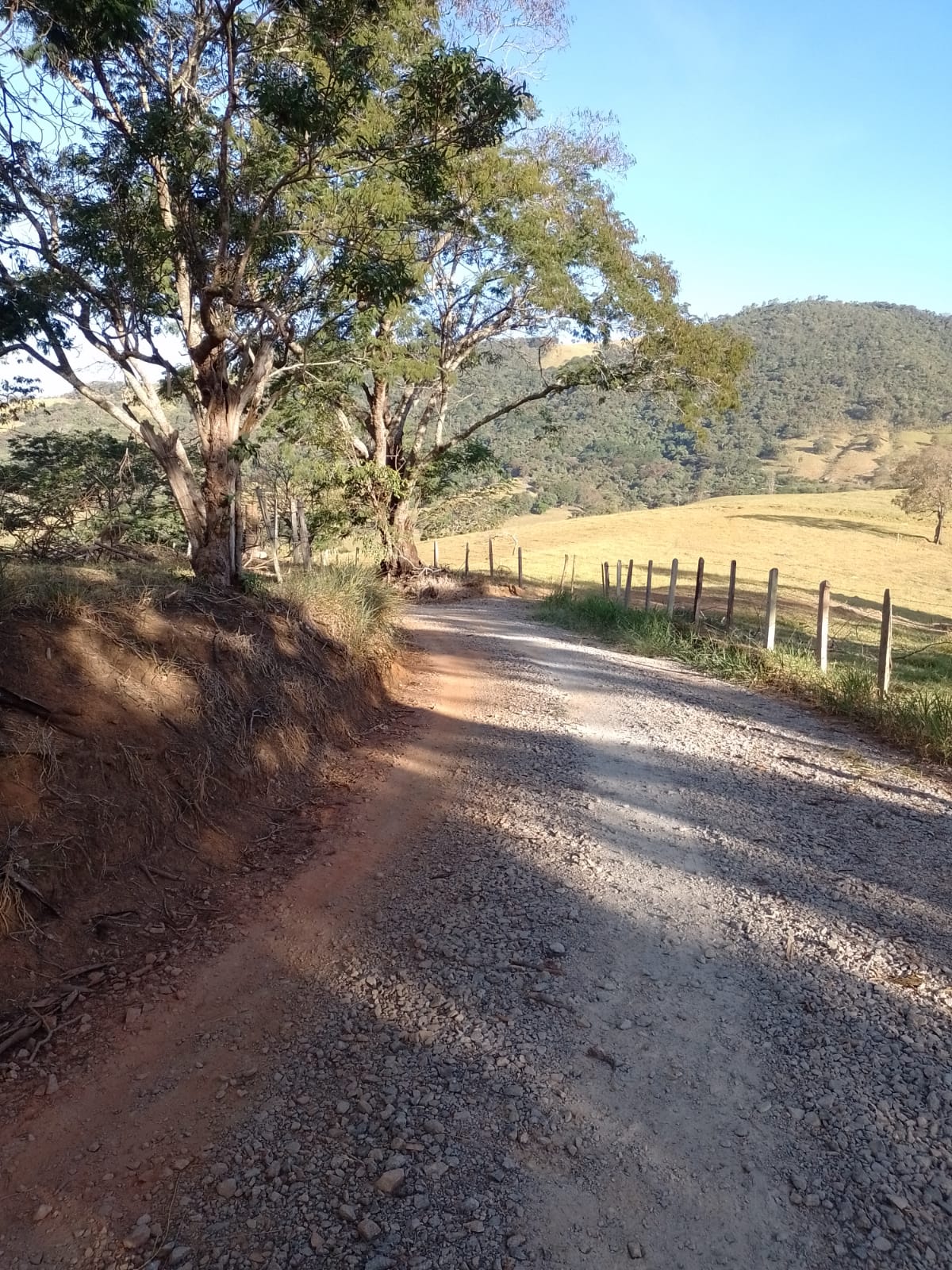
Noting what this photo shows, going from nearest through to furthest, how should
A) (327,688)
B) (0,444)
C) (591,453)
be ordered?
(327,688) → (0,444) → (591,453)

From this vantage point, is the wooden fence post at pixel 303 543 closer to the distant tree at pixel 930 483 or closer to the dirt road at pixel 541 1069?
the dirt road at pixel 541 1069

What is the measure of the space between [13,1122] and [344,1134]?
1121 millimetres

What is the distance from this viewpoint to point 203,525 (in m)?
8.08

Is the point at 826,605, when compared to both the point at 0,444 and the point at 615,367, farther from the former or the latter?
the point at 0,444

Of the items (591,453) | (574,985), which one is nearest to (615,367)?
(574,985)

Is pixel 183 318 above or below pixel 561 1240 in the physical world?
above

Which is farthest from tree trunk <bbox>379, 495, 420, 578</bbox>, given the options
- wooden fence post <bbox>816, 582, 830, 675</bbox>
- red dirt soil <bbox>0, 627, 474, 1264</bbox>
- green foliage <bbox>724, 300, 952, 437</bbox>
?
green foliage <bbox>724, 300, 952, 437</bbox>

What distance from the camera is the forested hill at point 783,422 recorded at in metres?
86.1

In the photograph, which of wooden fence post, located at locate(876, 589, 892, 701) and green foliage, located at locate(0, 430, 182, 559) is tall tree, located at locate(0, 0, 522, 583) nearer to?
green foliage, located at locate(0, 430, 182, 559)

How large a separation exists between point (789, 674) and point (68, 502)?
27.7 feet

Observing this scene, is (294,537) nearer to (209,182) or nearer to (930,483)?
(209,182)

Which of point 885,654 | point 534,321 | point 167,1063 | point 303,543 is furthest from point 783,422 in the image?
point 167,1063

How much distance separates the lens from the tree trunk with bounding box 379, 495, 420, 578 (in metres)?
22.4

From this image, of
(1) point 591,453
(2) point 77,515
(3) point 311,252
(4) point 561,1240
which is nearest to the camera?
(4) point 561,1240
